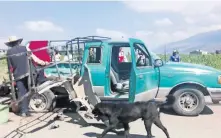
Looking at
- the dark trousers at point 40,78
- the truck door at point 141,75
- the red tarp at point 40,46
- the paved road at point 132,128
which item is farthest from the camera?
the red tarp at point 40,46

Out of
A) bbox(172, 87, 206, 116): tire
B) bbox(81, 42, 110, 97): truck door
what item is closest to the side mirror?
bbox(172, 87, 206, 116): tire

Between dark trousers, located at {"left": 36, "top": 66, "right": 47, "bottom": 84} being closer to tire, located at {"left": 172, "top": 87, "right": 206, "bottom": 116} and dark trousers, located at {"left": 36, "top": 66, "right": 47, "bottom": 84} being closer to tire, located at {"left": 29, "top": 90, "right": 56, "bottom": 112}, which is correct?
tire, located at {"left": 29, "top": 90, "right": 56, "bottom": 112}

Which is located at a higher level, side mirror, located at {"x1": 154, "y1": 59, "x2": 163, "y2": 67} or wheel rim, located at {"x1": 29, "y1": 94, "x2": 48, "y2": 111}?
side mirror, located at {"x1": 154, "y1": 59, "x2": 163, "y2": 67}

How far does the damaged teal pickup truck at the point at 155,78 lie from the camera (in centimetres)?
796

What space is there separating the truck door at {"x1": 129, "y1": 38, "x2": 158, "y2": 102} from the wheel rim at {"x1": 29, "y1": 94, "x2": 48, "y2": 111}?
2536 mm

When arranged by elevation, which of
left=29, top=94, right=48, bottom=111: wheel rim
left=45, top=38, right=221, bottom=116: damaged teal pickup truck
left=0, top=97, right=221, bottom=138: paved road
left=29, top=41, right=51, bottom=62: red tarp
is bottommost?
left=0, top=97, right=221, bottom=138: paved road

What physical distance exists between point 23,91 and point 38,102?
0.84 meters

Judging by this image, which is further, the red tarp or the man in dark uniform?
the red tarp

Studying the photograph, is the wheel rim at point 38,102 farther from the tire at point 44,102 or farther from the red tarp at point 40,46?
the red tarp at point 40,46

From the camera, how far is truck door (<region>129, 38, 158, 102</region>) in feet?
24.8

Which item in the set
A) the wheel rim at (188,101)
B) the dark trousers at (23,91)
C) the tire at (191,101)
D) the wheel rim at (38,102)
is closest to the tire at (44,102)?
the wheel rim at (38,102)

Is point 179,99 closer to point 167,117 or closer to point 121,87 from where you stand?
point 167,117

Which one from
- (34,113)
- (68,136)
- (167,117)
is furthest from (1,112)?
(167,117)

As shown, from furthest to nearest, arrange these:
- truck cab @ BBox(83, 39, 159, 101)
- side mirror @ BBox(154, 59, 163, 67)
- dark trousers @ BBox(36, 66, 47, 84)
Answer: dark trousers @ BBox(36, 66, 47, 84), side mirror @ BBox(154, 59, 163, 67), truck cab @ BBox(83, 39, 159, 101)
